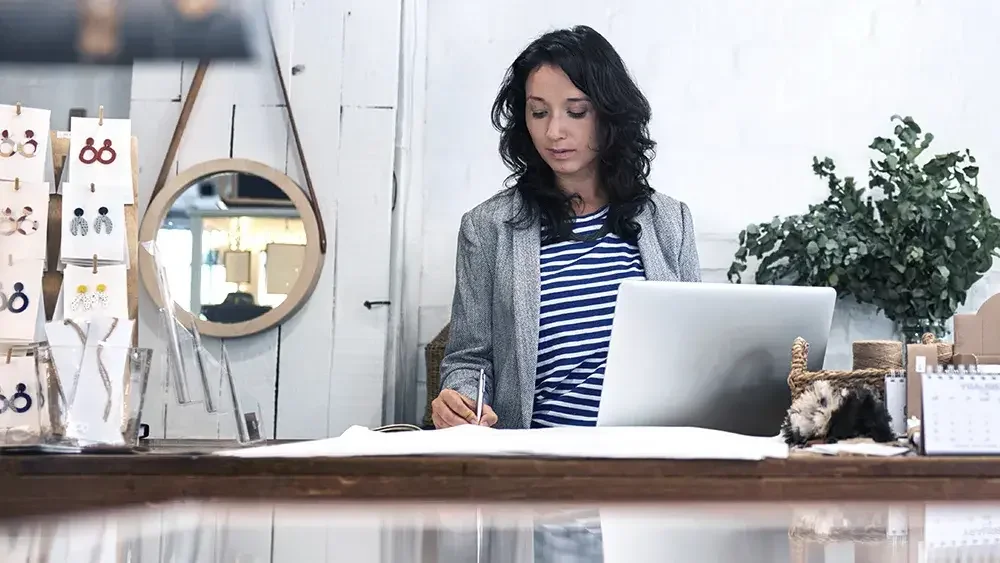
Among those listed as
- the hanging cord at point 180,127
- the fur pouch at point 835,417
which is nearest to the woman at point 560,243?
the fur pouch at point 835,417

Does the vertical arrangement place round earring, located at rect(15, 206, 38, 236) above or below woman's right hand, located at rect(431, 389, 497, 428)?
above

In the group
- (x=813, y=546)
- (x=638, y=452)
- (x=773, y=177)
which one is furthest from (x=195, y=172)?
(x=813, y=546)

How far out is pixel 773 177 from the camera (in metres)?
3.30

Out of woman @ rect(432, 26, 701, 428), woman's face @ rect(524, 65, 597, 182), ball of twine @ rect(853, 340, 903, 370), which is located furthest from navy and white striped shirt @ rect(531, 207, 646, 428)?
ball of twine @ rect(853, 340, 903, 370)

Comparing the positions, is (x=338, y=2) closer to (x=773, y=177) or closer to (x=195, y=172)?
(x=195, y=172)

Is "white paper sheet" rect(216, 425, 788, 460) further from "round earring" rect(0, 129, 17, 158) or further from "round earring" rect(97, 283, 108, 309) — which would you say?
"round earring" rect(0, 129, 17, 158)

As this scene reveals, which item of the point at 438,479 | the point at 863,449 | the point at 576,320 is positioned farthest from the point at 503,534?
the point at 576,320

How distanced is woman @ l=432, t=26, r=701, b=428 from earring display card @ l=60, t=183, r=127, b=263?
0.65 meters

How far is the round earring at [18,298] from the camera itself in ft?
6.17

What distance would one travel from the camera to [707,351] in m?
1.50

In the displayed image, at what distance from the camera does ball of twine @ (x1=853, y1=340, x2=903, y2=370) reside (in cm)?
146

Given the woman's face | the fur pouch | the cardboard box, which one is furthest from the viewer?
the woman's face

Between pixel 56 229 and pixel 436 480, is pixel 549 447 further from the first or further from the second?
pixel 56 229

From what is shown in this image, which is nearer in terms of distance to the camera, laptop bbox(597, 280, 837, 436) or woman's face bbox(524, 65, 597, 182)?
laptop bbox(597, 280, 837, 436)
